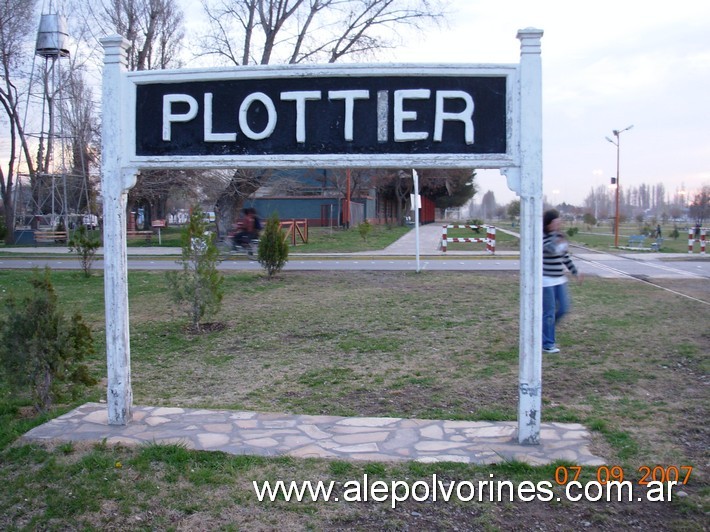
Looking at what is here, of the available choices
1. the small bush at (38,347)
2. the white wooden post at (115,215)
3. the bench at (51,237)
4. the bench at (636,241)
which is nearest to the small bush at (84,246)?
the small bush at (38,347)

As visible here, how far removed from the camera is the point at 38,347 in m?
4.97

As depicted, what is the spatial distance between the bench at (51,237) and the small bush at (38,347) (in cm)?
2989

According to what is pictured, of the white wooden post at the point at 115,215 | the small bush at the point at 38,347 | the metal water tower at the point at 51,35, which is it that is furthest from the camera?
the metal water tower at the point at 51,35

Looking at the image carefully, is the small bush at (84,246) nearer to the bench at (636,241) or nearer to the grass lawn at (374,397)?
the grass lawn at (374,397)

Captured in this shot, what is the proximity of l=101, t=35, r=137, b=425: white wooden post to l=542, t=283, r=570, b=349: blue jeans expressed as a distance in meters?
4.63

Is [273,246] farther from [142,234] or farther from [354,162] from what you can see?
[142,234]

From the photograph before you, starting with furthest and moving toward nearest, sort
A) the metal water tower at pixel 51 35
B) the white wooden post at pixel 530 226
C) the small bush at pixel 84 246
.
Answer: the metal water tower at pixel 51 35 < the small bush at pixel 84 246 < the white wooden post at pixel 530 226

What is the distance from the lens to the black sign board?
4512 mm

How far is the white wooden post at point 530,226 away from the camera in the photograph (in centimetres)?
434

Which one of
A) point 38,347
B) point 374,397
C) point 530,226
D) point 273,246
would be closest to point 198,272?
point 38,347

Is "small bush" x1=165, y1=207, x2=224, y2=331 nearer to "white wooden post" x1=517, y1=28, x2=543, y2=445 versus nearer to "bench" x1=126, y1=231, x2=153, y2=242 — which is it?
"white wooden post" x1=517, y1=28, x2=543, y2=445

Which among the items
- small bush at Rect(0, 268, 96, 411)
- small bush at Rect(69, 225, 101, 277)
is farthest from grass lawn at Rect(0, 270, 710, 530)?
small bush at Rect(69, 225, 101, 277)

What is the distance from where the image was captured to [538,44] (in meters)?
4.33

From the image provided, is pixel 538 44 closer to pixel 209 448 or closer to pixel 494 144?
pixel 494 144
